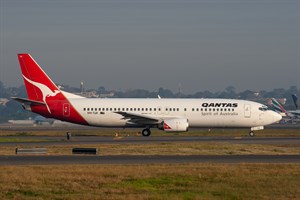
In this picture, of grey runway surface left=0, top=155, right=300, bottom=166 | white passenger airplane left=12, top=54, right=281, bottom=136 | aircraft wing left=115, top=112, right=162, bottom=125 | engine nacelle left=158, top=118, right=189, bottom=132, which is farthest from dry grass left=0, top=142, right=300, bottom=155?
white passenger airplane left=12, top=54, right=281, bottom=136

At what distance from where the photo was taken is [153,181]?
97.0 feet

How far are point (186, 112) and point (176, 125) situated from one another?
2473 millimetres

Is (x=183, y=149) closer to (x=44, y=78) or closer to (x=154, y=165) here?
(x=154, y=165)

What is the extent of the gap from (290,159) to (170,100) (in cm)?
3230

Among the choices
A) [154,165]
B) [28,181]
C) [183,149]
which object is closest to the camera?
[28,181]

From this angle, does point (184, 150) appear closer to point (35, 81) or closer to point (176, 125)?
point (176, 125)

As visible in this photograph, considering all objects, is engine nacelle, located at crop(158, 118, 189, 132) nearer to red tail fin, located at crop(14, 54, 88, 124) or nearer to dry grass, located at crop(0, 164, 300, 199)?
red tail fin, located at crop(14, 54, 88, 124)

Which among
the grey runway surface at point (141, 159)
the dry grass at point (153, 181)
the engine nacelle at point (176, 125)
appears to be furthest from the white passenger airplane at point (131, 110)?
the dry grass at point (153, 181)

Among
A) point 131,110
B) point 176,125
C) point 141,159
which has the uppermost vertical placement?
point 131,110

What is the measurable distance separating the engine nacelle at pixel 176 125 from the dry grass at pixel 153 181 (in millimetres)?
32536

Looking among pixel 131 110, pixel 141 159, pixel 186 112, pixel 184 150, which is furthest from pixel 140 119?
pixel 141 159

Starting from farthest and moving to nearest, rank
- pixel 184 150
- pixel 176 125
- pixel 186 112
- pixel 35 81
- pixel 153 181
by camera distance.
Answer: pixel 186 112 → pixel 35 81 → pixel 176 125 → pixel 184 150 → pixel 153 181

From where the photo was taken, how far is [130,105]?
7112 cm

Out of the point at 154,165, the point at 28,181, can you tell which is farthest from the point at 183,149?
the point at 28,181
